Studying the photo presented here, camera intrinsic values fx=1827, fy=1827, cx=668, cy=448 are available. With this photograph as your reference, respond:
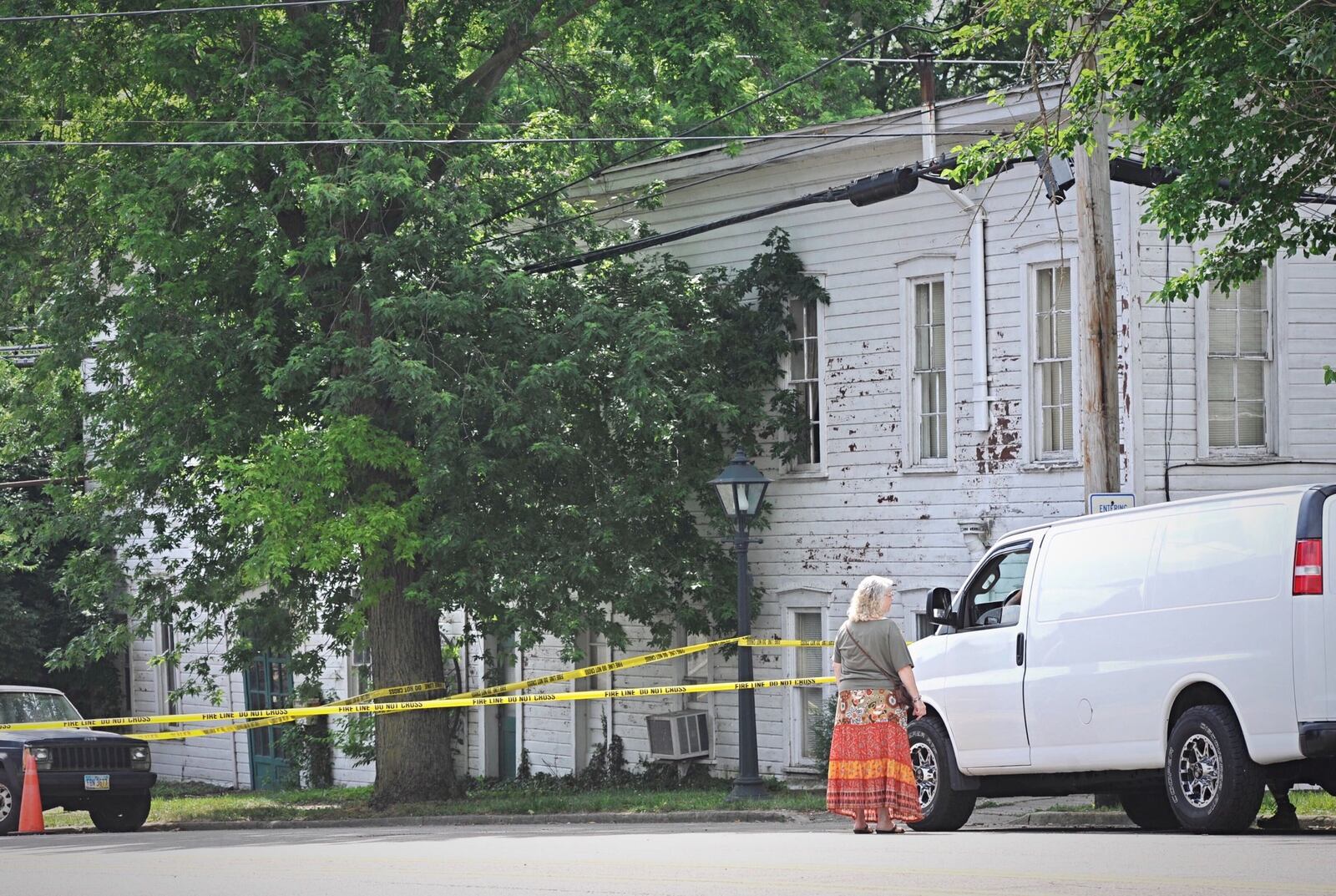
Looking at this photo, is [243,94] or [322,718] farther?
[322,718]

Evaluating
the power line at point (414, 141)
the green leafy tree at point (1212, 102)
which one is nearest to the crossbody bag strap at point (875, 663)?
the green leafy tree at point (1212, 102)

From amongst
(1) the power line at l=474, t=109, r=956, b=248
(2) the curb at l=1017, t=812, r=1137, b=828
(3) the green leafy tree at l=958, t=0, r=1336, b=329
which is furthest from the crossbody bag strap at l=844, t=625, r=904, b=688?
(1) the power line at l=474, t=109, r=956, b=248

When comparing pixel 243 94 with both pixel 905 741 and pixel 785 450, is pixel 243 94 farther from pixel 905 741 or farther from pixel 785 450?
pixel 905 741

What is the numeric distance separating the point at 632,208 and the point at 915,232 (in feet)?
16.1

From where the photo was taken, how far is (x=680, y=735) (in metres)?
24.2

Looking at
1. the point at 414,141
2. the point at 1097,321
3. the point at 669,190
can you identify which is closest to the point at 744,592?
the point at 1097,321

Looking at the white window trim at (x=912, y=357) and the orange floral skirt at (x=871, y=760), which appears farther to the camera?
the white window trim at (x=912, y=357)

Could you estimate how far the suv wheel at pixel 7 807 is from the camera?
2111 cm

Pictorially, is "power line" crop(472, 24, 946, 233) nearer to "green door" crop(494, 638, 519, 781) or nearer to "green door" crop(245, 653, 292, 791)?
"green door" crop(494, 638, 519, 781)

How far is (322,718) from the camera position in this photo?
3122 centimetres

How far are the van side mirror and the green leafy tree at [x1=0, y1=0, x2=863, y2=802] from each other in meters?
7.52

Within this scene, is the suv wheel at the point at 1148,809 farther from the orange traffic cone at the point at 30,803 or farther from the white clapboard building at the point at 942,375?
the orange traffic cone at the point at 30,803

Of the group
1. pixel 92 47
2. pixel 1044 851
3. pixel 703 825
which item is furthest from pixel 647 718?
pixel 1044 851

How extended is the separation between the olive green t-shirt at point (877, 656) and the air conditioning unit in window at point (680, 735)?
11.7m
